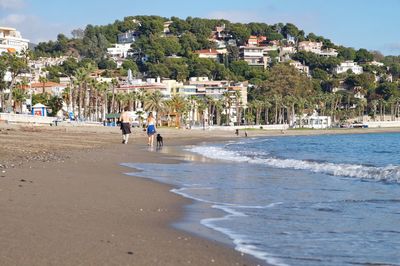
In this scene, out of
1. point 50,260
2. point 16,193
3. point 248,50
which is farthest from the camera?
point 248,50

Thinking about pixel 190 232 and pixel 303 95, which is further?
pixel 303 95

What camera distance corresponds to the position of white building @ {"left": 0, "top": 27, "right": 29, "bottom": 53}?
115 metres

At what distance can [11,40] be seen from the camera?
118 meters

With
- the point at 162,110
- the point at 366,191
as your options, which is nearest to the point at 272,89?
the point at 162,110

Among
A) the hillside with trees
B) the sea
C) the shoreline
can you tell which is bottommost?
the sea

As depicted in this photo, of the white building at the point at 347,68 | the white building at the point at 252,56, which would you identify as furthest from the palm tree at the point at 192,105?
the white building at the point at 347,68

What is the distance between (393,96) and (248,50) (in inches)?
1944

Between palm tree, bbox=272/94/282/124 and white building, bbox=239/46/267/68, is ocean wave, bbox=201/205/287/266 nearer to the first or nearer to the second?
palm tree, bbox=272/94/282/124

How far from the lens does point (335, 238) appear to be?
7.07 m

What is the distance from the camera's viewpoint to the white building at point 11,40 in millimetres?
115250

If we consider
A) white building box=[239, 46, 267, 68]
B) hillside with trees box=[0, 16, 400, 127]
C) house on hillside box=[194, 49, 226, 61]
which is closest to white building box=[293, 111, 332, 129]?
hillside with trees box=[0, 16, 400, 127]

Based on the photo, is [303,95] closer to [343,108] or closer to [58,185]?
[343,108]

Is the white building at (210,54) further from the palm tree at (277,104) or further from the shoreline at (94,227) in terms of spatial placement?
the shoreline at (94,227)

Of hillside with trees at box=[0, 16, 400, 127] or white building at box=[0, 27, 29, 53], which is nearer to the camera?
white building at box=[0, 27, 29, 53]
